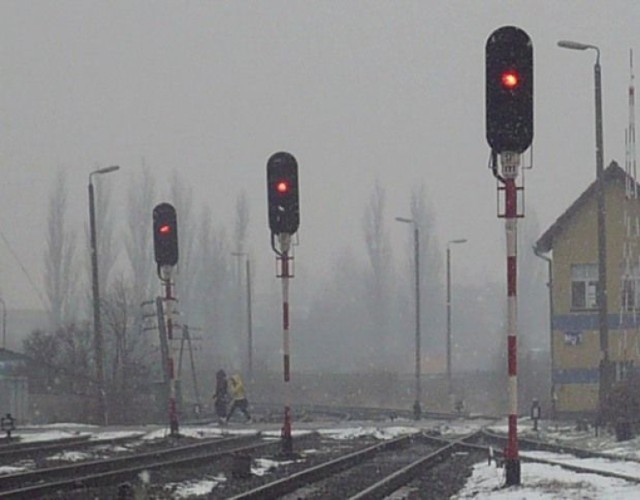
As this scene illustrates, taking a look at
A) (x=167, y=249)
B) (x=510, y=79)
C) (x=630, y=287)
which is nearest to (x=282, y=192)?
(x=167, y=249)

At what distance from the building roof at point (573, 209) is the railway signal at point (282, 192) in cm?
2455

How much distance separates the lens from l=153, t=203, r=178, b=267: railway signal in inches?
1147

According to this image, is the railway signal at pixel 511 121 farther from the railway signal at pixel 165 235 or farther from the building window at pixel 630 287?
the building window at pixel 630 287

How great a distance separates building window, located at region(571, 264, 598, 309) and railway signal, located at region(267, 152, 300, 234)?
1022 inches

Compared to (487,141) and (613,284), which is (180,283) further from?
(487,141)

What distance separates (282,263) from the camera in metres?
23.5

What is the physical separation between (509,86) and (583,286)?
106ft

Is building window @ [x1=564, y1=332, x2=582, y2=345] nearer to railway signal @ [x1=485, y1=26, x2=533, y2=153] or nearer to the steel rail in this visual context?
the steel rail

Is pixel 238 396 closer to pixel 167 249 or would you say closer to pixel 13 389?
pixel 167 249

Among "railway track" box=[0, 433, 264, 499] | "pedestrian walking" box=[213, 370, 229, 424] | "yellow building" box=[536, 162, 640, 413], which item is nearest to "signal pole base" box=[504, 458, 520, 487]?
"railway track" box=[0, 433, 264, 499]

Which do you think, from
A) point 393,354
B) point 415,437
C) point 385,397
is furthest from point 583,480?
point 393,354

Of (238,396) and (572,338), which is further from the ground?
(572,338)

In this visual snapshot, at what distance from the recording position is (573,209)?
47031 mm

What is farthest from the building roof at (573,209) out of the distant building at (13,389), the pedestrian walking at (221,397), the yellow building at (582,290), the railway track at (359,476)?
the railway track at (359,476)
